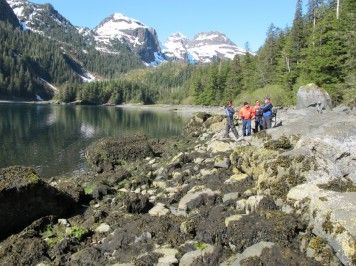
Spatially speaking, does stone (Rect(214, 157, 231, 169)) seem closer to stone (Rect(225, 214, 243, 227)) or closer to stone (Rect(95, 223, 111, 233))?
stone (Rect(95, 223, 111, 233))

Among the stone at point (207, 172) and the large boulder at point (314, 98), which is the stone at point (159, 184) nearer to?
the stone at point (207, 172)

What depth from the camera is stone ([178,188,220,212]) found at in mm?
20250

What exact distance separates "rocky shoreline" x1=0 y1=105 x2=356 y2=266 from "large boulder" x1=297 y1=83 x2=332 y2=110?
63.9 ft

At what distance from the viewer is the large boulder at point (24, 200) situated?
19.7 metres

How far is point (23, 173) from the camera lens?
69.5 ft

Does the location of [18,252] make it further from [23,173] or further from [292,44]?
[292,44]

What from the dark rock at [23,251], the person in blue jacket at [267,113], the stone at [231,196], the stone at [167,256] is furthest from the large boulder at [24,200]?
the person in blue jacket at [267,113]

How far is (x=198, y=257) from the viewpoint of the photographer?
566 inches

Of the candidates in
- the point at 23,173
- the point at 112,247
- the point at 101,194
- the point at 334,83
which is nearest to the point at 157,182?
the point at 101,194

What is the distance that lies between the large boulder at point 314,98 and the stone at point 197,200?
1165 inches

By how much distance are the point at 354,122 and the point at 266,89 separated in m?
79.1

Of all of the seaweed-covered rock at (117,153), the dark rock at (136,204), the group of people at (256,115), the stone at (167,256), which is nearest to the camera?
the stone at (167,256)

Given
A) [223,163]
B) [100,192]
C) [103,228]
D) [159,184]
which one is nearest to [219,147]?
[223,163]

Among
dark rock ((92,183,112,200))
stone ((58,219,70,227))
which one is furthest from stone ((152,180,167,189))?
stone ((58,219,70,227))
